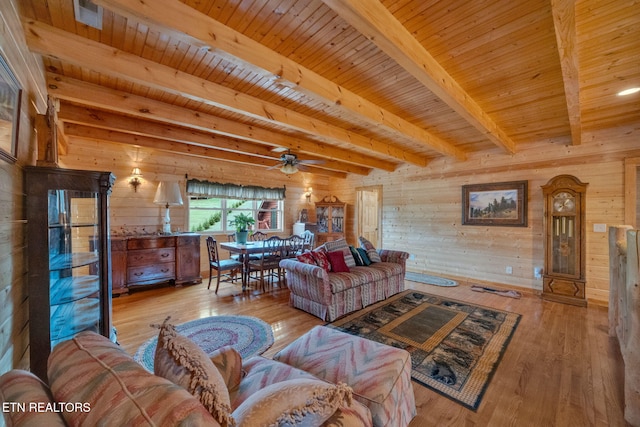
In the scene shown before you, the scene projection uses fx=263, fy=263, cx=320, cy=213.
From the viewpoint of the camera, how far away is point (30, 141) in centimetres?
169

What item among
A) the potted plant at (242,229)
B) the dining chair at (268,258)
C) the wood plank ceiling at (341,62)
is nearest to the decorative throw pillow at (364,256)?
the dining chair at (268,258)

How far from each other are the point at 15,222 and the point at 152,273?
330cm

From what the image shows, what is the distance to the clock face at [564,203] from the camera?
3.90m

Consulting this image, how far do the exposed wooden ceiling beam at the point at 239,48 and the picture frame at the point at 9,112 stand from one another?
58 cm

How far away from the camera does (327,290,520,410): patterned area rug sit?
2.09 metres

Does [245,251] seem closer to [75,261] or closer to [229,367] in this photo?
[75,261]

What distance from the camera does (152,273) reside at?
4.33 meters

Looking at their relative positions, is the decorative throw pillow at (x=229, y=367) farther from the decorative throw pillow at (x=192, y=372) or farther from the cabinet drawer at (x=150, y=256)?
the cabinet drawer at (x=150, y=256)

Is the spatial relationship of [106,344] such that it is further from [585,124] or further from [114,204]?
[585,124]

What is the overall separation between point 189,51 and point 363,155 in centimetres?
395

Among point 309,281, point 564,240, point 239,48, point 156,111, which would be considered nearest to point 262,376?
point 309,281

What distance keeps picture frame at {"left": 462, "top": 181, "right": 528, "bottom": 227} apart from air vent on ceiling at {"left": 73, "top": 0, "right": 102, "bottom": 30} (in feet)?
18.0

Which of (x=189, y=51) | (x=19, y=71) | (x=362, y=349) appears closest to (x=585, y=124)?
(x=362, y=349)

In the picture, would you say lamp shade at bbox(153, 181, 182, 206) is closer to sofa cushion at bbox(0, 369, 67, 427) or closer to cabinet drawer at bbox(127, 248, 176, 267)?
cabinet drawer at bbox(127, 248, 176, 267)
